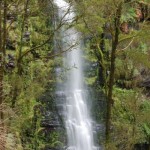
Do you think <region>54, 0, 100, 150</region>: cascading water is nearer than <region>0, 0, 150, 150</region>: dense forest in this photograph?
No

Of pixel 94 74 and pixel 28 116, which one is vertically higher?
pixel 94 74

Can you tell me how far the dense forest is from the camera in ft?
42.0

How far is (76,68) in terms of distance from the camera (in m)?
18.2

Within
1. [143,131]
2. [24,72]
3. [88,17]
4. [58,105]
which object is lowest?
[143,131]

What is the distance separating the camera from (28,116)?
690 inches

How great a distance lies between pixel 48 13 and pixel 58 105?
5401 millimetres

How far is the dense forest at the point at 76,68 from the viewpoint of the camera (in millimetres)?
12812

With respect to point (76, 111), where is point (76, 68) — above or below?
above

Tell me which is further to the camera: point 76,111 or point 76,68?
point 76,111

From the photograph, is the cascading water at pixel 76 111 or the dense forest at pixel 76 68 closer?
the dense forest at pixel 76 68

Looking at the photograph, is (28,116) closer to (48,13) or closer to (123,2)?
(48,13)

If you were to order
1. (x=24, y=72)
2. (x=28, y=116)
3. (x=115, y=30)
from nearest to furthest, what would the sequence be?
(x=115, y=30)
(x=28, y=116)
(x=24, y=72)

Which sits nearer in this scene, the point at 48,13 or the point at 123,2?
the point at 123,2

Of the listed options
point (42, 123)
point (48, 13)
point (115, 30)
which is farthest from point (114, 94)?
point (115, 30)
